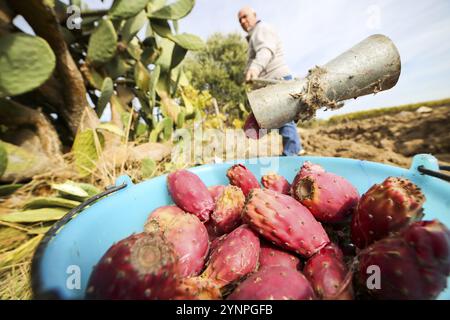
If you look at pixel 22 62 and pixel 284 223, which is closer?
pixel 284 223

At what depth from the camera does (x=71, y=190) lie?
104 centimetres

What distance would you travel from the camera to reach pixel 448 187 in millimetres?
652

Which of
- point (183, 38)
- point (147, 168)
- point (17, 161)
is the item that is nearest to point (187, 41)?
point (183, 38)

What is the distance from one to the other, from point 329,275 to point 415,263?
139 millimetres

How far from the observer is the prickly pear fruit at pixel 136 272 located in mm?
401

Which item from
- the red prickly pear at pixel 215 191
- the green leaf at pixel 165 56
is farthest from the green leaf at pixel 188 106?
the red prickly pear at pixel 215 191

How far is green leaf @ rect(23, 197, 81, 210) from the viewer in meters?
1.01

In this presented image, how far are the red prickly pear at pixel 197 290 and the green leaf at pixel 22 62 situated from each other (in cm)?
97

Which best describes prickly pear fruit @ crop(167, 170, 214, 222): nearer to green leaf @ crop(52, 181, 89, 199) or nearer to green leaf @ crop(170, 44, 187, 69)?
green leaf @ crop(52, 181, 89, 199)

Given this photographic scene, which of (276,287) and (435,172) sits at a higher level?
(435,172)

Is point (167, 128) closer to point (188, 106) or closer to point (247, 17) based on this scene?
point (188, 106)

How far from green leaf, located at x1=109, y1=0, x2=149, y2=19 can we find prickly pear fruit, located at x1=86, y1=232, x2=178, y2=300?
1566mm

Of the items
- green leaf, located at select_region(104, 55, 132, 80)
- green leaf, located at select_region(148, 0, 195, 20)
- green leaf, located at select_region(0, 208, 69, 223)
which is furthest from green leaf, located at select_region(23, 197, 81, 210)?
green leaf, located at select_region(148, 0, 195, 20)

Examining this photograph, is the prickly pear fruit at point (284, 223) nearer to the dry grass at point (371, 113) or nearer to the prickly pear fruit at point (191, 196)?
the prickly pear fruit at point (191, 196)
